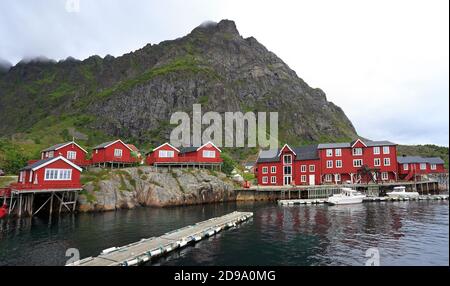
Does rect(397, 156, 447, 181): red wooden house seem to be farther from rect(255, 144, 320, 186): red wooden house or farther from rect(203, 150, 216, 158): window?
rect(203, 150, 216, 158): window

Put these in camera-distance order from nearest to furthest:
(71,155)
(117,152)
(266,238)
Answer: (266,238) → (71,155) → (117,152)

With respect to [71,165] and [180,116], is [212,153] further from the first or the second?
[180,116]

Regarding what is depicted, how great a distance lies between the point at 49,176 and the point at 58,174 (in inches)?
51.0

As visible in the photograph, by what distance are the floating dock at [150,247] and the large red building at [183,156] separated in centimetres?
3444

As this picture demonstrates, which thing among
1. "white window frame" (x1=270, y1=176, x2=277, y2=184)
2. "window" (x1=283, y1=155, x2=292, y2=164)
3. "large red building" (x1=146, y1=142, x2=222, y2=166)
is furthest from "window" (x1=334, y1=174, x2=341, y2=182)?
"large red building" (x1=146, y1=142, x2=222, y2=166)

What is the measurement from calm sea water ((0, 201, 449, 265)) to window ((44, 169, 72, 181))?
6.47 meters

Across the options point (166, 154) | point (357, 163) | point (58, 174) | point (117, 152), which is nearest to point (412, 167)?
point (357, 163)

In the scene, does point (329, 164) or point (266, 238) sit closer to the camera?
point (266, 238)

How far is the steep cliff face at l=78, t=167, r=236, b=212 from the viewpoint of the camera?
164 feet

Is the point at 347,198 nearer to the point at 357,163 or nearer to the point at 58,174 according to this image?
the point at 357,163

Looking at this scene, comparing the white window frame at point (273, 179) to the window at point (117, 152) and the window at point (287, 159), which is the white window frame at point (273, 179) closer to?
the window at point (287, 159)

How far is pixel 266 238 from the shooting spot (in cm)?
2897

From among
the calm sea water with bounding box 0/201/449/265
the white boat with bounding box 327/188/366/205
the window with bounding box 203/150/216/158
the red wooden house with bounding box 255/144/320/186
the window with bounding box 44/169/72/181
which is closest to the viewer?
the calm sea water with bounding box 0/201/449/265
